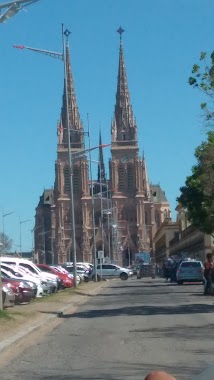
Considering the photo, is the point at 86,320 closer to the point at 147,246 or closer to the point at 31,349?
the point at 31,349

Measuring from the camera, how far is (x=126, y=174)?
515 feet

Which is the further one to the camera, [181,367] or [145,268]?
[145,268]

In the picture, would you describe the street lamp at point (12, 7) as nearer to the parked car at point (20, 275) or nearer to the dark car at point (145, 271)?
the parked car at point (20, 275)

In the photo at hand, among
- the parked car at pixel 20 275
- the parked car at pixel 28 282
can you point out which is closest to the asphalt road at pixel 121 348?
the parked car at pixel 28 282

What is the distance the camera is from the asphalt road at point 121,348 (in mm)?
12383

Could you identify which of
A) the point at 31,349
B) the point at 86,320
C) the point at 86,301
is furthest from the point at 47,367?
the point at 86,301

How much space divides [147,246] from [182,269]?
4260 inches

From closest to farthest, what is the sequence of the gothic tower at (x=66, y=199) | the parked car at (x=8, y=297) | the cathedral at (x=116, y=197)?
the parked car at (x=8, y=297), the gothic tower at (x=66, y=199), the cathedral at (x=116, y=197)

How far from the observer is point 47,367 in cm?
1322

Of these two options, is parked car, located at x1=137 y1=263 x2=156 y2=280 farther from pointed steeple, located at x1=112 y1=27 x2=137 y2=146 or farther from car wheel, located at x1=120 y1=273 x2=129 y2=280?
pointed steeple, located at x1=112 y1=27 x2=137 y2=146

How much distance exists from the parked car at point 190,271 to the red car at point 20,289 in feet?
66.6

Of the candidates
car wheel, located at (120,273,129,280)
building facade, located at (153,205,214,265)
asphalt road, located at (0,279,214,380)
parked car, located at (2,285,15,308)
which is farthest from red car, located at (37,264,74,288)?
asphalt road, located at (0,279,214,380)

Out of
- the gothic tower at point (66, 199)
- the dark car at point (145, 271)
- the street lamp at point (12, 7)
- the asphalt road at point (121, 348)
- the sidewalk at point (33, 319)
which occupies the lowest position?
the asphalt road at point (121, 348)

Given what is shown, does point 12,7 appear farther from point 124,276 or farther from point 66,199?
point 66,199
